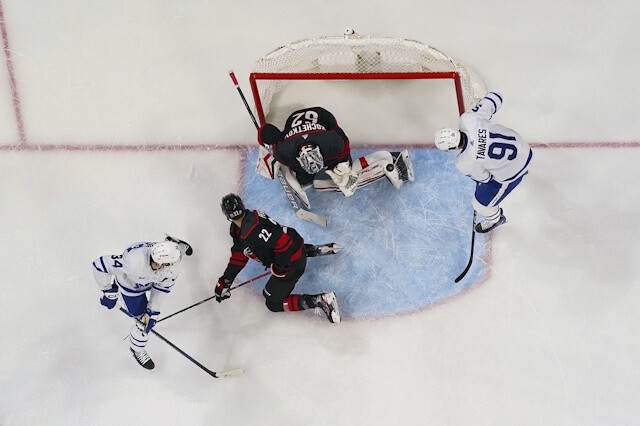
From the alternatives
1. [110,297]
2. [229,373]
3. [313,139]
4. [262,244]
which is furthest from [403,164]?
[110,297]

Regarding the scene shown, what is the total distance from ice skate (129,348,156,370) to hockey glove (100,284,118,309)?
0.90 feet

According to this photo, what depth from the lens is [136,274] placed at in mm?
3832

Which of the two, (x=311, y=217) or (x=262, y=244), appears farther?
(x=311, y=217)

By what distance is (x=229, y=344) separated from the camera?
4.28 m

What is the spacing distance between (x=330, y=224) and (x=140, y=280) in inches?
43.1

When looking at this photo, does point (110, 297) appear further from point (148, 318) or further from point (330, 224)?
point (330, 224)

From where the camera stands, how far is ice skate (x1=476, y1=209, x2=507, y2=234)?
14.1 feet

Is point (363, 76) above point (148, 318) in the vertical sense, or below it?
above

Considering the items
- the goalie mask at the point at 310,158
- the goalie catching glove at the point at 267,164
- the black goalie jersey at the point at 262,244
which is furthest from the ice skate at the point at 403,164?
the black goalie jersey at the point at 262,244

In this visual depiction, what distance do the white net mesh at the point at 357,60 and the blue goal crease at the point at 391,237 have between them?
0.46 m

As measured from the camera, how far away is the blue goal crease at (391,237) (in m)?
4.31

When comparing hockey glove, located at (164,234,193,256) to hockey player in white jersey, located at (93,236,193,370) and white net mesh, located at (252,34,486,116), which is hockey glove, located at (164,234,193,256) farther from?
white net mesh, located at (252,34,486,116)

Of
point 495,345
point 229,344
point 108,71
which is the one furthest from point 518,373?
point 108,71

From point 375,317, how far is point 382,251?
36 cm
